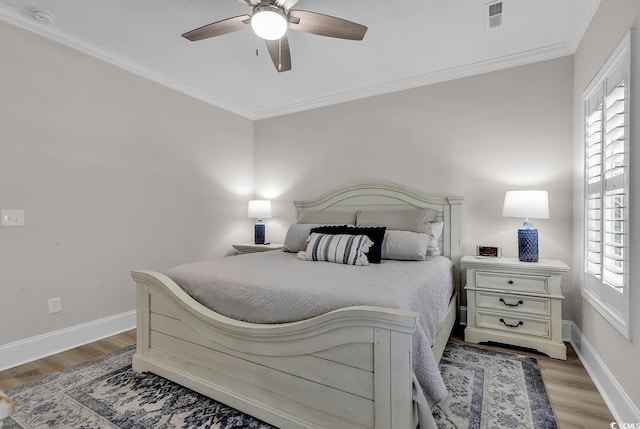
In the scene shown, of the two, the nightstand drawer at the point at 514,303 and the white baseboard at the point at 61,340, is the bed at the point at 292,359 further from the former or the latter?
the white baseboard at the point at 61,340

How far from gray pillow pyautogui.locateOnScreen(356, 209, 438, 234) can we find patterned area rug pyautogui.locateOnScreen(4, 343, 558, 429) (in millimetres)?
1169

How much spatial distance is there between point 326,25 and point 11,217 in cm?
264

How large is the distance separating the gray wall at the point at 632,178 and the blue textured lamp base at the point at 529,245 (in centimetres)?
30

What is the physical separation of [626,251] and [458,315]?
5.57 feet

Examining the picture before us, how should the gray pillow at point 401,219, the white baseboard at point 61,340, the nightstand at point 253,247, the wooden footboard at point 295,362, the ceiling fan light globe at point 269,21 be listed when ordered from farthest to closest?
the nightstand at point 253,247, the gray pillow at point 401,219, the white baseboard at point 61,340, the ceiling fan light globe at point 269,21, the wooden footboard at point 295,362

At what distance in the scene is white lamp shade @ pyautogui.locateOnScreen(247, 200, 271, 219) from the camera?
406 cm

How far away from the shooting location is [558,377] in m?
2.09

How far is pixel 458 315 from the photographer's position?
10.1 feet

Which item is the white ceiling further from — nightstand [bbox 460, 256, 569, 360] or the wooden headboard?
nightstand [bbox 460, 256, 569, 360]

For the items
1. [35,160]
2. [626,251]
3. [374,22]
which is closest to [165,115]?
[35,160]

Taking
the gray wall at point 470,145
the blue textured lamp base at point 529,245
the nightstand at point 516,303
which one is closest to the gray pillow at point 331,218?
the gray wall at point 470,145

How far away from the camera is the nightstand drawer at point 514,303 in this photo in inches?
96.3

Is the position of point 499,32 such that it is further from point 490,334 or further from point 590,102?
point 490,334

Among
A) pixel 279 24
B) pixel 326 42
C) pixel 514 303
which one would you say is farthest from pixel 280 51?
pixel 514 303
